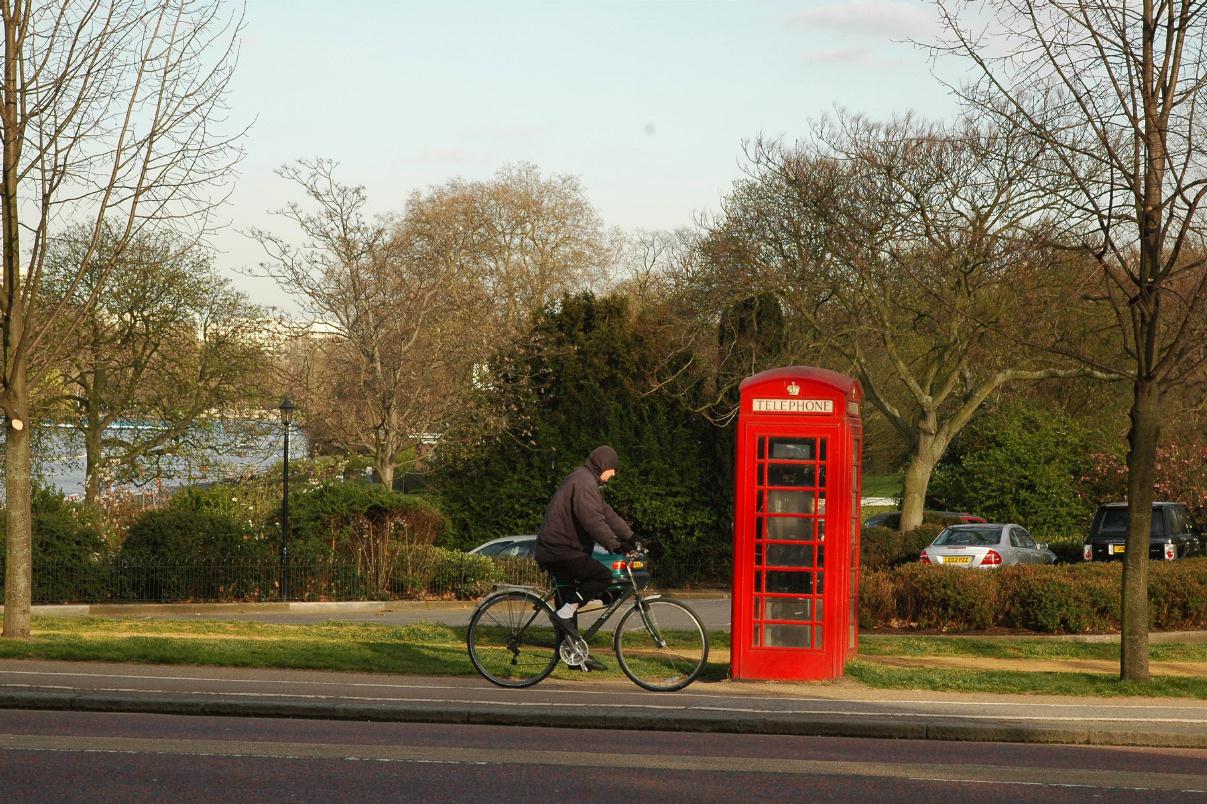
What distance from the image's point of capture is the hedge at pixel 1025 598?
1956cm

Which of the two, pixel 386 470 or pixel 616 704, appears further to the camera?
pixel 386 470

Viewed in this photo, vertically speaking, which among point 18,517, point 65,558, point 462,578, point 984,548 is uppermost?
point 18,517

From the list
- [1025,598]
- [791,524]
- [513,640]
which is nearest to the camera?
[513,640]

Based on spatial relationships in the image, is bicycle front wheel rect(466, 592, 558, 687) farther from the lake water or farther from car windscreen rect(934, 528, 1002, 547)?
the lake water

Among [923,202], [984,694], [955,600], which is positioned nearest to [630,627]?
[984,694]

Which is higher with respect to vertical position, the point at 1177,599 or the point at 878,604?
the point at 1177,599

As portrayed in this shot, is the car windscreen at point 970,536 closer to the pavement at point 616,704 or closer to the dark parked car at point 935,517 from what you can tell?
the dark parked car at point 935,517

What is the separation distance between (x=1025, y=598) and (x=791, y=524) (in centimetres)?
830

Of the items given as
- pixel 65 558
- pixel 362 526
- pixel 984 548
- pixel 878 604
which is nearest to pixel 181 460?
pixel 362 526

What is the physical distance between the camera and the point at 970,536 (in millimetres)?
29984

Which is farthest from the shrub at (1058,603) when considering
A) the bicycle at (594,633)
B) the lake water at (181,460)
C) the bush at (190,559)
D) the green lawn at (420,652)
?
the lake water at (181,460)

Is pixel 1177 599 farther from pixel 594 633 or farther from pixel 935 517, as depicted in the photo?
pixel 935 517

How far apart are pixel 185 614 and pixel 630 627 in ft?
54.9

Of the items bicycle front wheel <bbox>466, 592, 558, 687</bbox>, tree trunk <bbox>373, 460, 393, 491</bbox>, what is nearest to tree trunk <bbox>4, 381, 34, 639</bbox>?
bicycle front wheel <bbox>466, 592, 558, 687</bbox>
